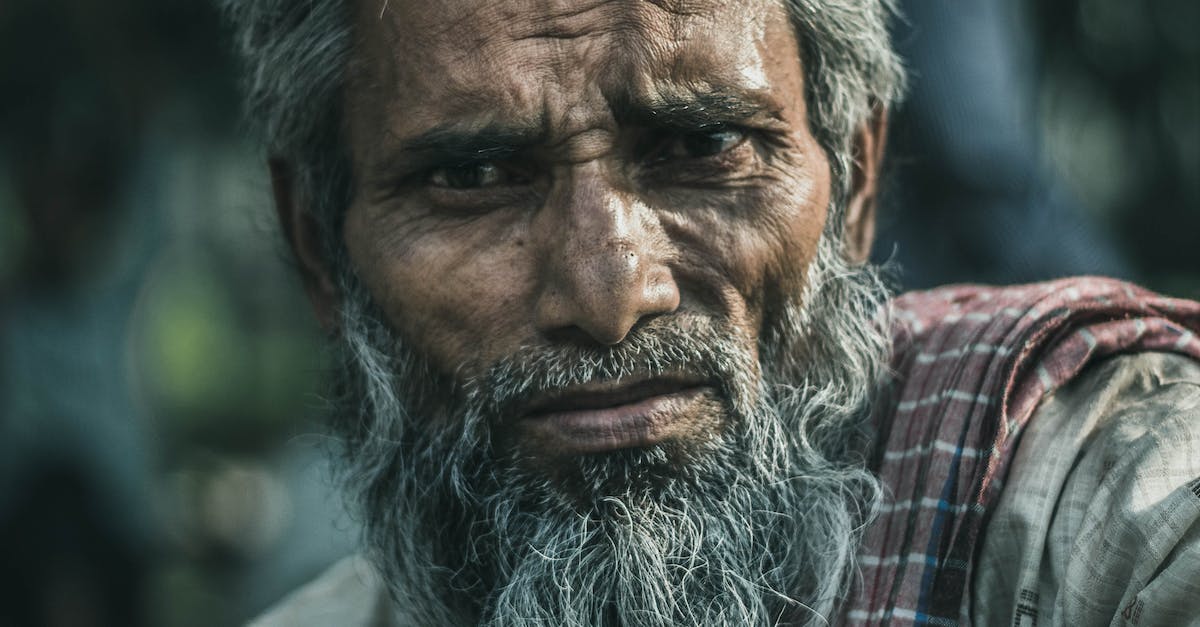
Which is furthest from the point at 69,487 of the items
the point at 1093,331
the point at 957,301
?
the point at 1093,331

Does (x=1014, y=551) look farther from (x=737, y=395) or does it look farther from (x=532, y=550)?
(x=532, y=550)

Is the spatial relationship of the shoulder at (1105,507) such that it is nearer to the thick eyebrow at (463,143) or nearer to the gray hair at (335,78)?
the gray hair at (335,78)

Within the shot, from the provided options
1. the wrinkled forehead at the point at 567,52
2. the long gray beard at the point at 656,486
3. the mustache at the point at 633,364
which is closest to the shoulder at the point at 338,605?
the long gray beard at the point at 656,486

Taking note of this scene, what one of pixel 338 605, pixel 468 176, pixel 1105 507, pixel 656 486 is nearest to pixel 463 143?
pixel 468 176

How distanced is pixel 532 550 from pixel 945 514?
651 millimetres

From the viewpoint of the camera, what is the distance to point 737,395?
210 centimetres

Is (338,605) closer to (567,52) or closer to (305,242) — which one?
(305,242)

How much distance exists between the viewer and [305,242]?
2637 millimetres

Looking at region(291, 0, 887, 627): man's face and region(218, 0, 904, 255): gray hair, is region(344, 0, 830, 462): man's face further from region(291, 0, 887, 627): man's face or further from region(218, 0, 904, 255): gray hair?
region(218, 0, 904, 255): gray hair

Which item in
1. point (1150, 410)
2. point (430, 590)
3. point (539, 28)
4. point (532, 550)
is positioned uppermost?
point (539, 28)

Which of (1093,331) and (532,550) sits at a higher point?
(1093,331)

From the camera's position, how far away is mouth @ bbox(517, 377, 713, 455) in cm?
202

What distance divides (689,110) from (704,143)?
0.29 ft

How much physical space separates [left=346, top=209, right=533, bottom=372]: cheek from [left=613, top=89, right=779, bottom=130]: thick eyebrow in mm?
277
